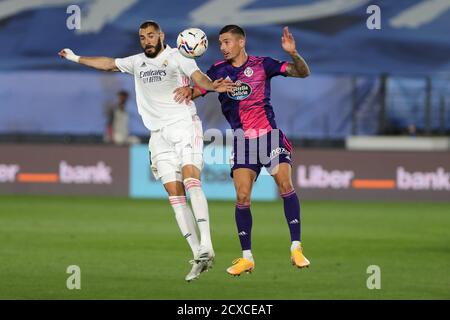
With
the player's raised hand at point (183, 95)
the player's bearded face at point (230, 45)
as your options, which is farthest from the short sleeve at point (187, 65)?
the player's bearded face at point (230, 45)

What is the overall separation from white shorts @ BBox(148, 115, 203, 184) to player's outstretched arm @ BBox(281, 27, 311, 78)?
124 centimetres

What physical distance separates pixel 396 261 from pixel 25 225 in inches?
258

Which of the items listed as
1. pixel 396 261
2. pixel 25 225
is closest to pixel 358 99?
pixel 25 225

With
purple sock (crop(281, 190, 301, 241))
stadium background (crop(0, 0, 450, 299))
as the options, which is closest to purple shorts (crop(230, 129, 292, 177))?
purple sock (crop(281, 190, 301, 241))

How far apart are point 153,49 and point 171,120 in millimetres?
771

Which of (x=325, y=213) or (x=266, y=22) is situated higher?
(x=266, y=22)

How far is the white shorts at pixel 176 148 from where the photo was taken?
12.5 meters

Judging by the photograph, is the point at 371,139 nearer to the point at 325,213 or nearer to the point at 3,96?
the point at 325,213

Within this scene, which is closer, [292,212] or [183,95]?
[292,212]

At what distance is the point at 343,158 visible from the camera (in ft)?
79.3

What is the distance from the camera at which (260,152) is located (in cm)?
1223

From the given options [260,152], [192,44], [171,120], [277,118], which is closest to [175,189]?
[171,120]

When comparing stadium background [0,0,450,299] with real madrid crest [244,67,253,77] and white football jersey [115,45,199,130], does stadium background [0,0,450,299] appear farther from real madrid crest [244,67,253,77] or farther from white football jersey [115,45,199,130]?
real madrid crest [244,67,253,77]

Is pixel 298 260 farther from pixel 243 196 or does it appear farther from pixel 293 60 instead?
pixel 293 60
